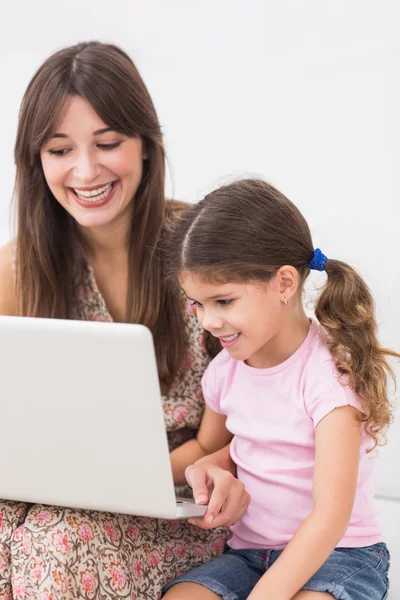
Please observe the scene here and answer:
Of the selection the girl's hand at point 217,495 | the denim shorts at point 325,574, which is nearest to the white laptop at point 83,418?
the girl's hand at point 217,495

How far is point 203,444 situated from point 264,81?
3.99 feet

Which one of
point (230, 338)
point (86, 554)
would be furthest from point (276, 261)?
point (86, 554)

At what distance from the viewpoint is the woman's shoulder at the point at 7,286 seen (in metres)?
1.88

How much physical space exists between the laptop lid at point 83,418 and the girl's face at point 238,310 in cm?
27

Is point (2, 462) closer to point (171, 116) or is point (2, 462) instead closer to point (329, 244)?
point (329, 244)

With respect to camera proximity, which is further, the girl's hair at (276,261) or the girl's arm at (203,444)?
the girl's arm at (203,444)

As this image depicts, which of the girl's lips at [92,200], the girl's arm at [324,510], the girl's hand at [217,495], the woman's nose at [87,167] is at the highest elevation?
the woman's nose at [87,167]

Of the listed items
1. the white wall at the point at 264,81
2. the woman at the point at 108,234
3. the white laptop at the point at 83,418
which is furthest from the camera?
the white wall at the point at 264,81

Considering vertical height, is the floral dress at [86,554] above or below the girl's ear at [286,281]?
below

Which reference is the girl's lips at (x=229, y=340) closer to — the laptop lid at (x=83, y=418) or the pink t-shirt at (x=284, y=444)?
the pink t-shirt at (x=284, y=444)

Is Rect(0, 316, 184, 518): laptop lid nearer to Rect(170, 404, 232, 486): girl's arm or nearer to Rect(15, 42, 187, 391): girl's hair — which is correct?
Rect(170, 404, 232, 486): girl's arm

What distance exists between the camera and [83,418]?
122cm

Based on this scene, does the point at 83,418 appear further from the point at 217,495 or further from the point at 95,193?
the point at 95,193

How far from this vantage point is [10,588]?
4.53ft
